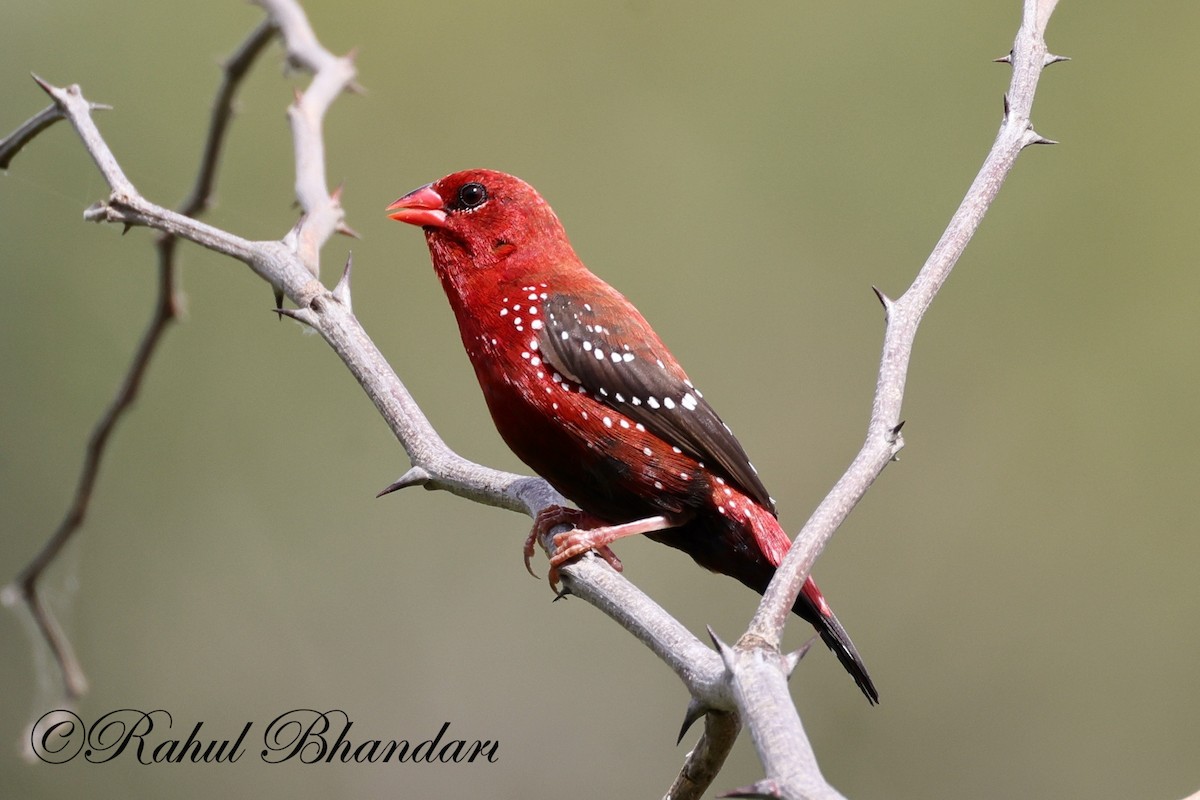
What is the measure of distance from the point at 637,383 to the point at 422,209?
0.98 meters

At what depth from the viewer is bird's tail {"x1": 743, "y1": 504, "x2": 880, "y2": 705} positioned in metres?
3.38

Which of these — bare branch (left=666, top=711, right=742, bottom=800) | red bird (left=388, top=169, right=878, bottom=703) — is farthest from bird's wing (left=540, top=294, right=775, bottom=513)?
bare branch (left=666, top=711, right=742, bottom=800)

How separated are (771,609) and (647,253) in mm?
6234

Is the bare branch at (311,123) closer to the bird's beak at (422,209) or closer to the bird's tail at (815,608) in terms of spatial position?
the bird's beak at (422,209)

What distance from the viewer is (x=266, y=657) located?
753cm

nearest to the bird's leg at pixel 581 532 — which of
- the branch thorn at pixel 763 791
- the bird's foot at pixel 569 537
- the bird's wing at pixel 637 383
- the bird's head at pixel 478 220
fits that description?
the bird's foot at pixel 569 537

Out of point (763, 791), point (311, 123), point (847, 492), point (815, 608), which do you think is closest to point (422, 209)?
point (311, 123)

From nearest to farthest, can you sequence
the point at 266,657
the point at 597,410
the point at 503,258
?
the point at 597,410 → the point at 503,258 → the point at 266,657

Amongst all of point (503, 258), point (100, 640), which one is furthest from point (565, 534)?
point (100, 640)

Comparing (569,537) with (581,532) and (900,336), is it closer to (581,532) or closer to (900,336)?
(581,532)

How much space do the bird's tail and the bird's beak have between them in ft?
4.67

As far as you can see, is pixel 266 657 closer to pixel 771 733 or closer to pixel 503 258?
pixel 503 258

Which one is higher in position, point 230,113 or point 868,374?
point 230,113

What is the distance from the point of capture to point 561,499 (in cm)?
378
